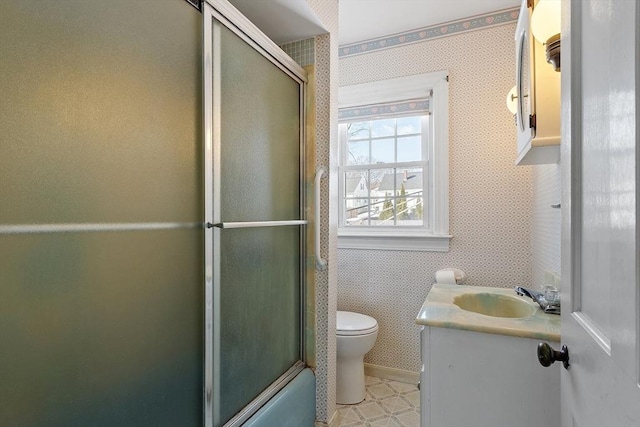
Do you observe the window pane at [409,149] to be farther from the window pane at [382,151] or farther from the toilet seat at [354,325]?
the toilet seat at [354,325]

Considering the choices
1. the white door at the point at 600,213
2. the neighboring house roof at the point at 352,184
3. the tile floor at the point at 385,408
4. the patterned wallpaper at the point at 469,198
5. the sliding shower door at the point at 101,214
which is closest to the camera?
the white door at the point at 600,213

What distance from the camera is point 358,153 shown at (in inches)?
109

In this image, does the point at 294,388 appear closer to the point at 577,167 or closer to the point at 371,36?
the point at 577,167

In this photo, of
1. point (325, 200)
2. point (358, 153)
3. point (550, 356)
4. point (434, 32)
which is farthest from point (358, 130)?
point (550, 356)

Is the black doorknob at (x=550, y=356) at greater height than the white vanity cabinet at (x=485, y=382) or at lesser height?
greater

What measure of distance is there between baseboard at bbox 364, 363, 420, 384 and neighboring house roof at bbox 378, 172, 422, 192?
1.32 meters

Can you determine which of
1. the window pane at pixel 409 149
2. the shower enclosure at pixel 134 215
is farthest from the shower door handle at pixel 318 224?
the window pane at pixel 409 149

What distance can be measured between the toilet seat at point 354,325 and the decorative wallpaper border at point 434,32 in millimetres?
1963

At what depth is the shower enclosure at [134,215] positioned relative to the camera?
0.70 m

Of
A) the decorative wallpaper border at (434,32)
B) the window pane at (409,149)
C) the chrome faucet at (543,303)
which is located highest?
the decorative wallpaper border at (434,32)

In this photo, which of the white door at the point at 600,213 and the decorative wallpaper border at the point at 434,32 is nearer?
the white door at the point at 600,213

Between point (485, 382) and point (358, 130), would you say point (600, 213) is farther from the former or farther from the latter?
point (358, 130)

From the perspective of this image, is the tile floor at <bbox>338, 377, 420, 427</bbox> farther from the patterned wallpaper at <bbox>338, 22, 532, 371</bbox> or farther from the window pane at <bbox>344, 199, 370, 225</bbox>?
the window pane at <bbox>344, 199, 370, 225</bbox>

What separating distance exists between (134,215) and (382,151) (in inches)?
81.8
